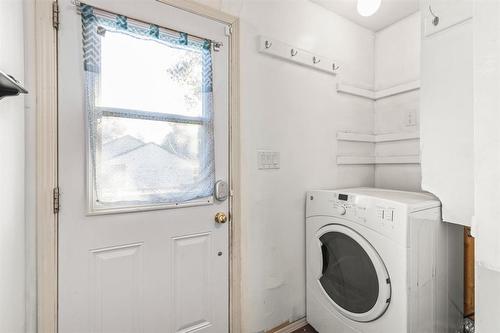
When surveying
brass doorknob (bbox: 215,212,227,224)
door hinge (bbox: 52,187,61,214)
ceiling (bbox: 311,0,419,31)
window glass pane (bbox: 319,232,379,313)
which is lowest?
window glass pane (bbox: 319,232,379,313)

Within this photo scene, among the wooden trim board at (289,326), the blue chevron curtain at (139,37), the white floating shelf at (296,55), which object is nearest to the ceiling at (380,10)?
the white floating shelf at (296,55)

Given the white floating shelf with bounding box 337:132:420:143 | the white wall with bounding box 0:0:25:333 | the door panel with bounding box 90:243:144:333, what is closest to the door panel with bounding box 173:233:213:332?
the door panel with bounding box 90:243:144:333

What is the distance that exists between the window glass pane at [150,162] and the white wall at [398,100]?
167 cm

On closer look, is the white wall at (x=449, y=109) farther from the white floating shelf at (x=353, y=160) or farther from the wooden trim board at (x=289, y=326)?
the wooden trim board at (x=289, y=326)

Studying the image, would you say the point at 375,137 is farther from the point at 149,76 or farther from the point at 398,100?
the point at 149,76

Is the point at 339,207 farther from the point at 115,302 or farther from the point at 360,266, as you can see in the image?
the point at 115,302

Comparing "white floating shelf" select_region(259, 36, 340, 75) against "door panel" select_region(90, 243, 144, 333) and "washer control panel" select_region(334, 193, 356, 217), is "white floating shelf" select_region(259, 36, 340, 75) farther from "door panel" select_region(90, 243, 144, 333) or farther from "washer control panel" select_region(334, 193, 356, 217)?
"door panel" select_region(90, 243, 144, 333)

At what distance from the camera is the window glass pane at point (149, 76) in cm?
122

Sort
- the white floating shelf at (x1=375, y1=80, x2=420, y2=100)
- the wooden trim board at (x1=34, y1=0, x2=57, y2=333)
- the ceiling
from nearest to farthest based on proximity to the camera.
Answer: the wooden trim board at (x1=34, y1=0, x2=57, y2=333) < the ceiling < the white floating shelf at (x1=375, y1=80, x2=420, y2=100)

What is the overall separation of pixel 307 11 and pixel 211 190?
4.95 ft

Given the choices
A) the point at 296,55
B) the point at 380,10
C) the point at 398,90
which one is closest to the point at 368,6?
the point at 296,55

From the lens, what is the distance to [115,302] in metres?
1.25

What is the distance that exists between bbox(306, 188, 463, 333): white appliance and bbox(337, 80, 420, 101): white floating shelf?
0.96 meters

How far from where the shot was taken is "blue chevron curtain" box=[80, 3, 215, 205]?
3.81 feet
